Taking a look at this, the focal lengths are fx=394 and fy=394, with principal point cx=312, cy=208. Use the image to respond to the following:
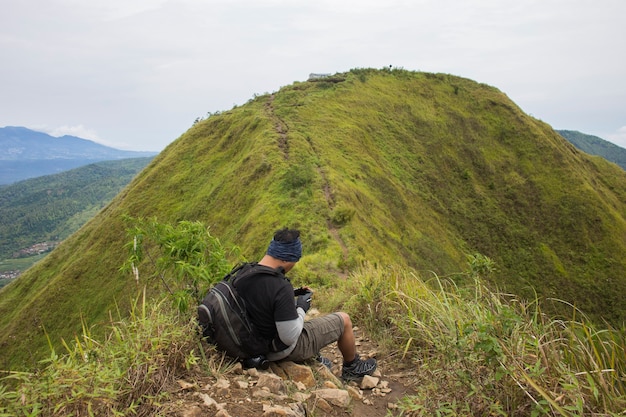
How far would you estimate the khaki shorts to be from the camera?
3.96 meters

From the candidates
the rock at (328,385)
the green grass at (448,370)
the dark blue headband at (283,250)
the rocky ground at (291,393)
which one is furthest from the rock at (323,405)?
the dark blue headband at (283,250)

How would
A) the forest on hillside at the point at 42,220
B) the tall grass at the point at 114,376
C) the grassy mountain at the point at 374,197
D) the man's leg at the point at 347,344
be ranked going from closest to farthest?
the tall grass at the point at 114,376 < the man's leg at the point at 347,344 < the grassy mountain at the point at 374,197 < the forest on hillside at the point at 42,220

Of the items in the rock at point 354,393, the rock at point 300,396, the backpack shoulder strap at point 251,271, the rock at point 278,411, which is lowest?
the rock at point 354,393

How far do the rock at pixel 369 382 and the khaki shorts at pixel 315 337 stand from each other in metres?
0.51

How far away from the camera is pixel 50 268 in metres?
34.3

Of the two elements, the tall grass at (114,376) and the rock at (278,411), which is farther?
the rock at (278,411)

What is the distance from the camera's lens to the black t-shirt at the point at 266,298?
3518mm

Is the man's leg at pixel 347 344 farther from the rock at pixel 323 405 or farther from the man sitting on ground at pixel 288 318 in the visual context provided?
the rock at pixel 323 405

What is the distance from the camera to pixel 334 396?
3.49m

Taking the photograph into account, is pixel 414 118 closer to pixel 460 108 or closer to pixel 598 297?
pixel 460 108

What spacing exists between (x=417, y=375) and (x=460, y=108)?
50.2m

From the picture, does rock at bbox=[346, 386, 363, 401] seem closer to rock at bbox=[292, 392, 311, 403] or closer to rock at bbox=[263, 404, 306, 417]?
rock at bbox=[292, 392, 311, 403]

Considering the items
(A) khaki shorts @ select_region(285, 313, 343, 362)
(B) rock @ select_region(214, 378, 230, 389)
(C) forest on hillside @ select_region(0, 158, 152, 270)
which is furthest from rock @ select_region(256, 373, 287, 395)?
(C) forest on hillside @ select_region(0, 158, 152, 270)

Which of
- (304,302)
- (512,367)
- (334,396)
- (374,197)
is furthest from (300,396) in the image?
(374,197)
